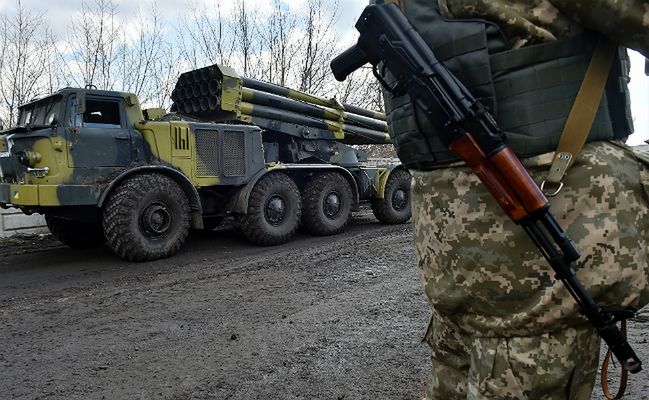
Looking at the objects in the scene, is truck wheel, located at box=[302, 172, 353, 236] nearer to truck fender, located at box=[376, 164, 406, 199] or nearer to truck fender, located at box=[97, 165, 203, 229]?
truck fender, located at box=[376, 164, 406, 199]

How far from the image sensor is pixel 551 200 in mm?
1188

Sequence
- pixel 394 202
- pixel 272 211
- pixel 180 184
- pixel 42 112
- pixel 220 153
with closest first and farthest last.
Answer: pixel 42 112 < pixel 180 184 < pixel 220 153 < pixel 272 211 < pixel 394 202

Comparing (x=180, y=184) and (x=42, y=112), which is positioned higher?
(x=42, y=112)

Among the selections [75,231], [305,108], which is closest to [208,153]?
[75,231]

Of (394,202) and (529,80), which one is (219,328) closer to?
(529,80)

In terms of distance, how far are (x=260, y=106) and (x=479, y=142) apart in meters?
6.50

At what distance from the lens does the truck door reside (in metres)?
5.60

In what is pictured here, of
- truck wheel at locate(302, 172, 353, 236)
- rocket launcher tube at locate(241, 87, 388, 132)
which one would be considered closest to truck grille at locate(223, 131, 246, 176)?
rocket launcher tube at locate(241, 87, 388, 132)

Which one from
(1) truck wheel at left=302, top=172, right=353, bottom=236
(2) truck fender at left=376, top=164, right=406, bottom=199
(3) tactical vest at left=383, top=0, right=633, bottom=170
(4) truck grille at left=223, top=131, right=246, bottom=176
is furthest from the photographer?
(2) truck fender at left=376, top=164, right=406, bottom=199

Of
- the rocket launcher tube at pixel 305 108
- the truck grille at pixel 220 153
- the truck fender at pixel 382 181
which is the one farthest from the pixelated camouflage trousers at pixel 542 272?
the truck fender at pixel 382 181

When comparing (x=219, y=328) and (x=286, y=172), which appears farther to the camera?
(x=286, y=172)

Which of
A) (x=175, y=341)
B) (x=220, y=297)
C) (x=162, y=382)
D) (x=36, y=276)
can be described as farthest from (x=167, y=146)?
(x=162, y=382)

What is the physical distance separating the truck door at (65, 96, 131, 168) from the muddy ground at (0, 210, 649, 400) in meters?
1.12

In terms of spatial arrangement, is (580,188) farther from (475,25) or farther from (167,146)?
(167,146)
